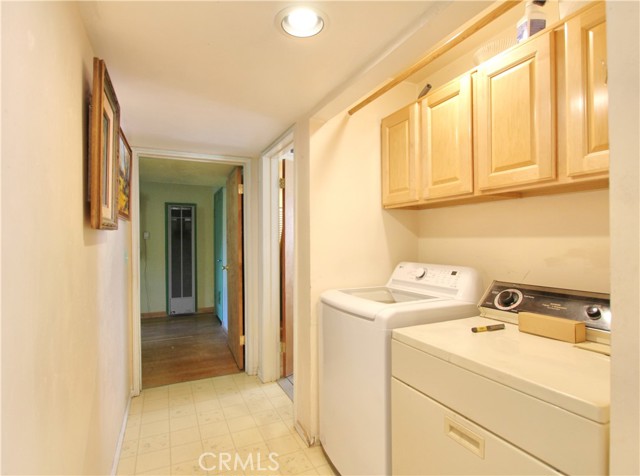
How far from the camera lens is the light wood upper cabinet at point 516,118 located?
47.4 inches

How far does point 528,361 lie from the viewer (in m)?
0.98

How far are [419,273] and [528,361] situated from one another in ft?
3.08

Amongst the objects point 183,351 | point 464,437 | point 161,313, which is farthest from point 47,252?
point 161,313

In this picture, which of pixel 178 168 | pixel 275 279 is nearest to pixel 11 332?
pixel 275 279

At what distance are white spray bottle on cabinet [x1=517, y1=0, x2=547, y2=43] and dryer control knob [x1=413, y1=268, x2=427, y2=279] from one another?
1.16 m

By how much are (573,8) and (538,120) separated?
39 centimetres

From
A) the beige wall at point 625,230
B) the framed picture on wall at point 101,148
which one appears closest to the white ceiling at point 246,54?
the framed picture on wall at point 101,148

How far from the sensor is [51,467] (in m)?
0.79

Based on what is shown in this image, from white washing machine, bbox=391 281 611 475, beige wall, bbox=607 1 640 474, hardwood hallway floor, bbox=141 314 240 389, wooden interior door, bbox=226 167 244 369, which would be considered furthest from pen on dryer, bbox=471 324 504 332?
hardwood hallway floor, bbox=141 314 240 389

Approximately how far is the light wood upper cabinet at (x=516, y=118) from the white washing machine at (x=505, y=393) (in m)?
0.51

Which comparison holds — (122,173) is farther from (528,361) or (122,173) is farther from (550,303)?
(550,303)

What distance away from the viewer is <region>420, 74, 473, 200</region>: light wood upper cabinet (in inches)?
59.9

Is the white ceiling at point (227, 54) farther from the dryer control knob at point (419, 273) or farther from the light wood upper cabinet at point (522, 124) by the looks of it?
the dryer control knob at point (419, 273)

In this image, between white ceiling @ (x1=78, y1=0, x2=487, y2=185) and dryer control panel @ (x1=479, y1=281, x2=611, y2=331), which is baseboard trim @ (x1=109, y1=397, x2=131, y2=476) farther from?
dryer control panel @ (x1=479, y1=281, x2=611, y2=331)
